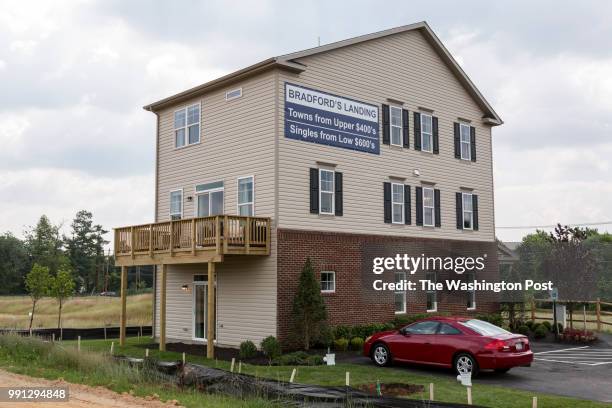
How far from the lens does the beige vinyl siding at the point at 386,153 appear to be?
22750 mm

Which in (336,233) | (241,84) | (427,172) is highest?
(241,84)

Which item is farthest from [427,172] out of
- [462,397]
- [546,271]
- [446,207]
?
[462,397]

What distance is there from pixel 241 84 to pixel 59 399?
14300 millimetres

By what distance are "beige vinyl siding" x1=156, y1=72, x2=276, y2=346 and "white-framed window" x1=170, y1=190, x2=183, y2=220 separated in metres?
0.30

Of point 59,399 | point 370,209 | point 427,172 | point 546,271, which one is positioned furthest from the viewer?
point 546,271

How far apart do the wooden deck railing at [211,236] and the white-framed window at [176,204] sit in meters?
2.89


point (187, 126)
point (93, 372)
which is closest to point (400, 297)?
point (187, 126)

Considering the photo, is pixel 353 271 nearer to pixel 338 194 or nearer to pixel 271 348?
pixel 338 194

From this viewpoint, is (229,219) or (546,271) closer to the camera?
(229,219)

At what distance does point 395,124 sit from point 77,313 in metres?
33.7

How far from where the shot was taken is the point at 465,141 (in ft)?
99.1

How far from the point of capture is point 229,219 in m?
20.7

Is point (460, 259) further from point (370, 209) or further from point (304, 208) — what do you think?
point (304, 208)

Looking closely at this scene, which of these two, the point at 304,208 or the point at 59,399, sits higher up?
the point at 304,208
